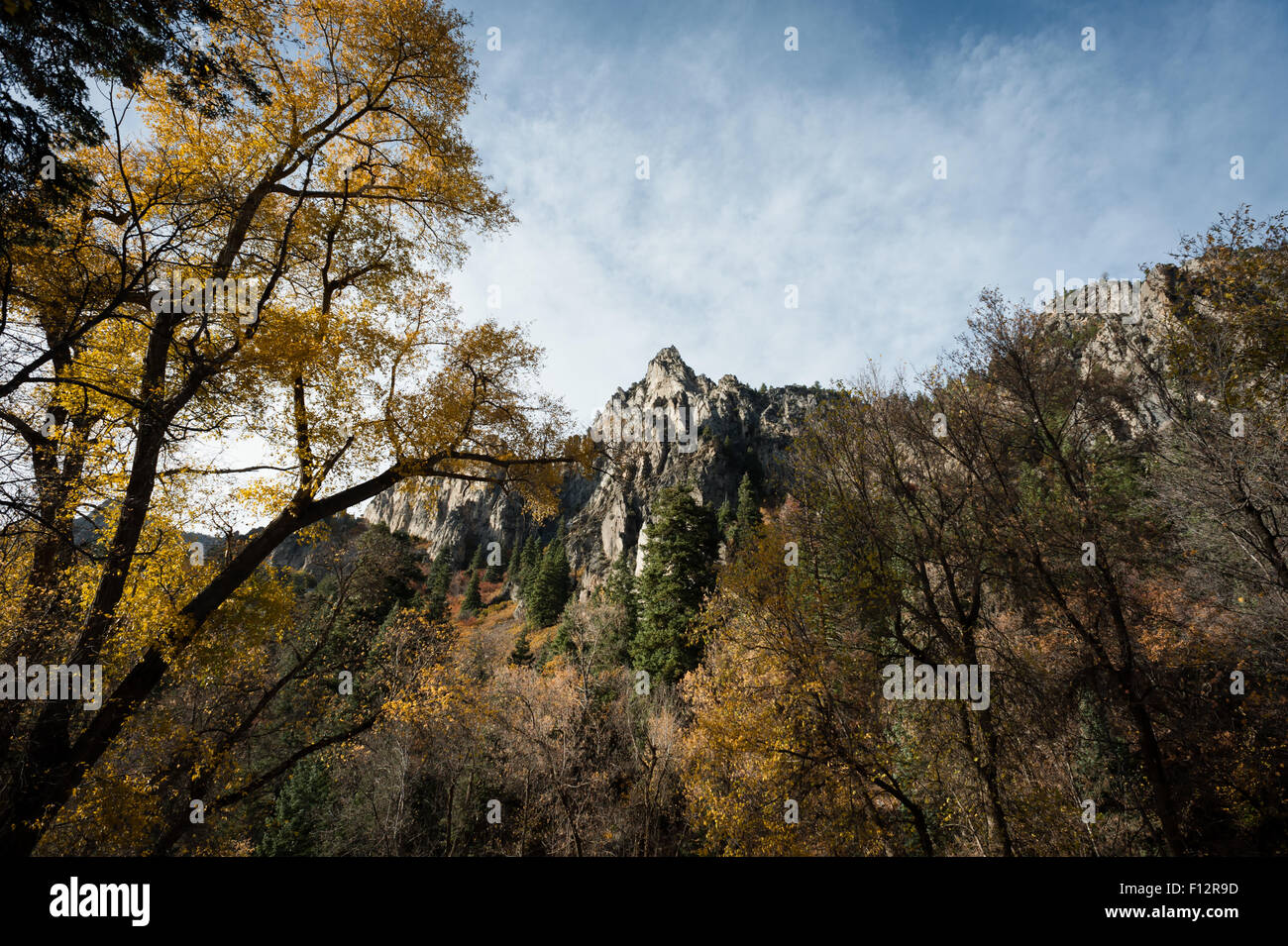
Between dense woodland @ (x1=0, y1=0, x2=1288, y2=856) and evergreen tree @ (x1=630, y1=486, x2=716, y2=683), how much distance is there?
9.04 ft

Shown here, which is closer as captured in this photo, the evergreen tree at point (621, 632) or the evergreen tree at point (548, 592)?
the evergreen tree at point (621, 632)

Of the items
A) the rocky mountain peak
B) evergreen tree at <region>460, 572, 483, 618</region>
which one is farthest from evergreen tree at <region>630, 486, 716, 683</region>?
the rocky mountain peak

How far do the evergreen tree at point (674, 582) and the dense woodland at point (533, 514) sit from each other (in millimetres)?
2757

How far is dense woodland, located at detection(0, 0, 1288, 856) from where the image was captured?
5.73 meters

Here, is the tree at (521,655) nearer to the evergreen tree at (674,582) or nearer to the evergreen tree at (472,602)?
the evergreen tree at (674,582)

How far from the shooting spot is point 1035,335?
12078 mm

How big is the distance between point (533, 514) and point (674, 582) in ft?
56.7

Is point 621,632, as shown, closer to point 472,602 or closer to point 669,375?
point 472,602

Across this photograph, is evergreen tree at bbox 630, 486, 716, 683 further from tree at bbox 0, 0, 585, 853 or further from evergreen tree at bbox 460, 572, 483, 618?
evergreen tree at bbox 460, 572, 483, 618

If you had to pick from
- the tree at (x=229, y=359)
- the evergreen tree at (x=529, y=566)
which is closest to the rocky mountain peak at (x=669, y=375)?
the evergreen tree at (x=529, y=566)

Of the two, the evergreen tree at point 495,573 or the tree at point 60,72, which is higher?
the tree at point 60,72

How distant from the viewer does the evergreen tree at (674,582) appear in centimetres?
2316
